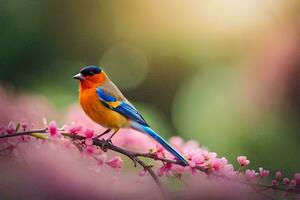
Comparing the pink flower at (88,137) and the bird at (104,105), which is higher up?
the bird at (104,105)

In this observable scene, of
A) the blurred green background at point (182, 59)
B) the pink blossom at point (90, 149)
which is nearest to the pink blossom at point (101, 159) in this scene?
the pink blossom at point (90, 149)

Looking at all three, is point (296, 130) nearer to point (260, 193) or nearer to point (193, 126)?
point (193, 126)

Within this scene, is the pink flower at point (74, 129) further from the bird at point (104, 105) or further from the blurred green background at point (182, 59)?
the blurred green background at point (182, 59)

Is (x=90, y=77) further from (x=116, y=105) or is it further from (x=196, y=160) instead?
(x=196, y=160)

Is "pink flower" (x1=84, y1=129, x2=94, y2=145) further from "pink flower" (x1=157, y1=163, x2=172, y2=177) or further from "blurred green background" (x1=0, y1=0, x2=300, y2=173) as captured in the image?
"blurred green background" (x1=0, y1=0, x2=300, y2=173)

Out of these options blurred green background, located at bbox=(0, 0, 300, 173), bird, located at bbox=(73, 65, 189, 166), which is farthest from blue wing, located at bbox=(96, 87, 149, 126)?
blurred green background, located at bbox=(0, 0, 300, 173)

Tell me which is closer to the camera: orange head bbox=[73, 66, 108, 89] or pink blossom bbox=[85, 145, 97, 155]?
pink blossom bbox=[85, 145, 97, 155]

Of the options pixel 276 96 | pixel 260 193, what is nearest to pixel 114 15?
pixel 276 96

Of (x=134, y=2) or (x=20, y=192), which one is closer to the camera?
A: (x=20, y=192)
